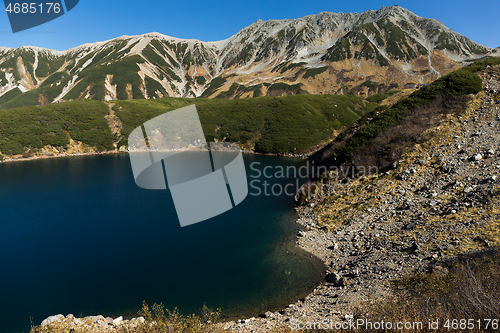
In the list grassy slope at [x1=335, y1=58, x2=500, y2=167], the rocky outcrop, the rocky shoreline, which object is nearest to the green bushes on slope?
grassy slope at [x1=335, y1=58, x2=500, y2=167]

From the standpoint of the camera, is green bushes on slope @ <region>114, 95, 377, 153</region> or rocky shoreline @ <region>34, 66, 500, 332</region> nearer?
rocky shoreline @ <region>34, 66, 500, 332</region>

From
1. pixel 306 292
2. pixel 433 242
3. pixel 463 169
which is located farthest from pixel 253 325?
pixel 463 169

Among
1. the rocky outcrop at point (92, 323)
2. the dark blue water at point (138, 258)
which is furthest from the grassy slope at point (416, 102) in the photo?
the rocky outcrop at point (92, 323)

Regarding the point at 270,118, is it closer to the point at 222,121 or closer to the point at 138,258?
the point at 222,121

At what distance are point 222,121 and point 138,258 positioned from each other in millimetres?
81703

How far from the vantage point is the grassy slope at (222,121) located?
254ft

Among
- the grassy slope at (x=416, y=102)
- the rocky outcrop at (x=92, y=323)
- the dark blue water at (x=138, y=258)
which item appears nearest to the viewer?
the rocky outcrop at (x=92, y=323)

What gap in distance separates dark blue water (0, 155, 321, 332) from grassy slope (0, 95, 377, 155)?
47.5 m

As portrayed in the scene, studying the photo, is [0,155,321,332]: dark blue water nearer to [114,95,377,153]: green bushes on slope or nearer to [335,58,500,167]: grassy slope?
[335,58,500,167]: grassy slope

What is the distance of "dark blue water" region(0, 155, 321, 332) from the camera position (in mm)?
16109

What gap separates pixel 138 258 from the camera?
2089 centimetres

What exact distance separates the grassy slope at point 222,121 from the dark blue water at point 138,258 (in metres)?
47.5

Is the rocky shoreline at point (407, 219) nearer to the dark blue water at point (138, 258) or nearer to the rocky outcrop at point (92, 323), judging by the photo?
the dark blue water at point (138, 258)

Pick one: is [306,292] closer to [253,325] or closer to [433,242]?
[253,325]
